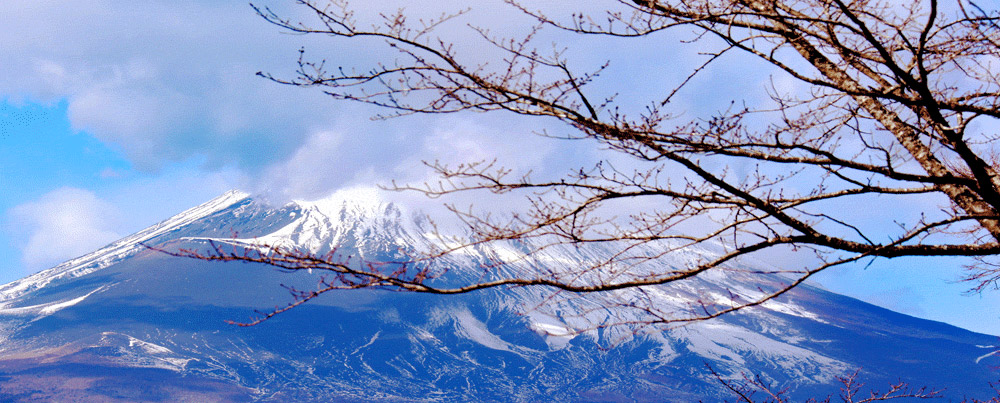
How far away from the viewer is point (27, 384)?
11231cm

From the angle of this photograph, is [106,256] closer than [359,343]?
No

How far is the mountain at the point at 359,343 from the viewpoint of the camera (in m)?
125

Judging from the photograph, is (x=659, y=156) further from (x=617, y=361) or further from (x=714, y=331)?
(x=714, y=331)

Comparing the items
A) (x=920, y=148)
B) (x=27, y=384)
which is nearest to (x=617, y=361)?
(x=27, y=384)

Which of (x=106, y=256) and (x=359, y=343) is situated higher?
(x=106, y=256)

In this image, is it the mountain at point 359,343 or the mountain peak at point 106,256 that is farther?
the mountain peak at point 106,256

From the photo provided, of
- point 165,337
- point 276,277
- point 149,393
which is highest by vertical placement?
point 276,277

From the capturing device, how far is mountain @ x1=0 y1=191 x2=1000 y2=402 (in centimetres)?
12472

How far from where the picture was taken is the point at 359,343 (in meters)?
146

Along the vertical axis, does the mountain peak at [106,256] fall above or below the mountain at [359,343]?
above

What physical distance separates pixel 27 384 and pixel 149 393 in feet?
A: 68.0

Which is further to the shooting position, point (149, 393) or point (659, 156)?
point (149, 393)

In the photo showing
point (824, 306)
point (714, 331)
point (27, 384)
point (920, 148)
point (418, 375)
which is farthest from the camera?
point (824, 306)

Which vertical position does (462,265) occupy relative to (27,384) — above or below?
above
